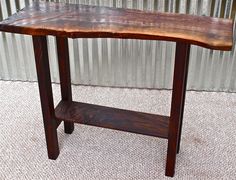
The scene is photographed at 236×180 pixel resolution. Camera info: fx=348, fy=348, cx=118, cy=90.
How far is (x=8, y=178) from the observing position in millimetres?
1431

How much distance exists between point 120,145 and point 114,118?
0.20 metres

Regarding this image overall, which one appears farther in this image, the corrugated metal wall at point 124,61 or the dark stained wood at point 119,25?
the corrugated metal wall at point 124,61

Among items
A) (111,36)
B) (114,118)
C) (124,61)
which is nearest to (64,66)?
(114,118)

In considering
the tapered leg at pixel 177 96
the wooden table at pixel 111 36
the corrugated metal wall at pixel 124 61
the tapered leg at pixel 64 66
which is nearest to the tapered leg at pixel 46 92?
the wooden table at pixel 111 36

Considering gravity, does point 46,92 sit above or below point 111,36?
below

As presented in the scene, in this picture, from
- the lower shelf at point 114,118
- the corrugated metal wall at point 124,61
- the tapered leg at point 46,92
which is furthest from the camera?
the corrugated metal wall at point 124,61

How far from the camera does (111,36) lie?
44.3 inches

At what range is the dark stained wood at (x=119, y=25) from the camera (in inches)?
43.3

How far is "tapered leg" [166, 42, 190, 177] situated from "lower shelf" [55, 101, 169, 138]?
0.05m

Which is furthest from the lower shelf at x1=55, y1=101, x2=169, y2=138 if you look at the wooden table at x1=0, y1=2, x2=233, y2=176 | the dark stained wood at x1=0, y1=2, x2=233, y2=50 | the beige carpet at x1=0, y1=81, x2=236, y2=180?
the dark stained wood at x1=0, y1=2, x2=233, y2=50

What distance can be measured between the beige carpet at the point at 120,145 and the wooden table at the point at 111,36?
0.09 metres

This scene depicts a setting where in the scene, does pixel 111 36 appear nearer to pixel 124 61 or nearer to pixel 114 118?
pixel 114 118

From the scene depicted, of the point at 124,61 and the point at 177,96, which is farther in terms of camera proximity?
the point at 124,61

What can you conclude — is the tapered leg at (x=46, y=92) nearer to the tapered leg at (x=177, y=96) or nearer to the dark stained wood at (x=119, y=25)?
the dark stained wood at (x=119, y=25)
